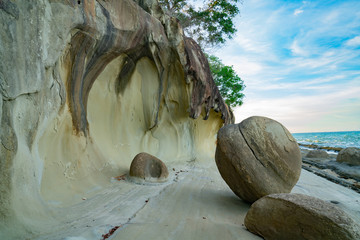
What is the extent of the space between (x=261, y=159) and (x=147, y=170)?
8.06ft

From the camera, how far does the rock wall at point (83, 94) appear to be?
89.4 inches

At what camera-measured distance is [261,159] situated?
338 cm

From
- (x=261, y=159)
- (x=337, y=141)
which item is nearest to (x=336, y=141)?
(x=337, y=141)

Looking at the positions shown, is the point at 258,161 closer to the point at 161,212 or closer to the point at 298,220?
the point at 298,220

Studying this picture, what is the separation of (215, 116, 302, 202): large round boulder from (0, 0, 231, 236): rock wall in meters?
2.53

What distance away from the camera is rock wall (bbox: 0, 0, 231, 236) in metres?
2.27

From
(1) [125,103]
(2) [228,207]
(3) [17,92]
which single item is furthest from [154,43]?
(2) [228,207]

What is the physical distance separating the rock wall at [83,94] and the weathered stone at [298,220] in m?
2.40

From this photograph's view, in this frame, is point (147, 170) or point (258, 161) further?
point (147, 170)

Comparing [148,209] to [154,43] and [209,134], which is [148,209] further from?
[209,134]

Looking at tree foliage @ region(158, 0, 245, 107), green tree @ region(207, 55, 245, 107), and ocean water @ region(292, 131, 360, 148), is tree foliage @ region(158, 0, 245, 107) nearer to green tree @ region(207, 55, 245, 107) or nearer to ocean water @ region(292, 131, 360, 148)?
green tree @ region(207, 55, 245, 107)

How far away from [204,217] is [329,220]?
4.87ft

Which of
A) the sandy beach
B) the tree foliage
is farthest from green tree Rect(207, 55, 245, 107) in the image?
the sandy beach

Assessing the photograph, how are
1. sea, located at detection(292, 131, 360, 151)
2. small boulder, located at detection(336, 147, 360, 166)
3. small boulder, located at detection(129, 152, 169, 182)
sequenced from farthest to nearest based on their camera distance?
1. sea, located at detection(292, 131, 360, 151)
2. small boulder, located at detection(336, 147, 360, 166)
3. small boulder, located at detection(129, 152, 169, 182)
